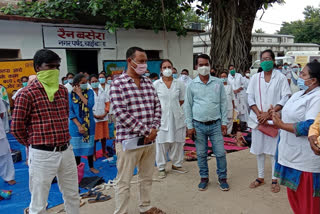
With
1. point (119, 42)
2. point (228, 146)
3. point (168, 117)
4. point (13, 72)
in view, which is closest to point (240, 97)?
point (228, 146)

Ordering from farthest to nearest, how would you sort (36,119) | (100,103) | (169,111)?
1. (100,103)
2. (169,111)
3. (36,119)

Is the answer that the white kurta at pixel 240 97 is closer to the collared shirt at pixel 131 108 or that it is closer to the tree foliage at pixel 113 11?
the tree foliage at pixel 113 11

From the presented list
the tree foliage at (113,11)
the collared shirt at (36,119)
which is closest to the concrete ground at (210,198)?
the collared shirt at (36,119)

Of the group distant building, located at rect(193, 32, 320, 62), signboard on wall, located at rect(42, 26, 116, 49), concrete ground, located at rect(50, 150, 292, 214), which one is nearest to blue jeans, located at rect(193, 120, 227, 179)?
concrete ground, located at rect(50, 150, 292, 214)

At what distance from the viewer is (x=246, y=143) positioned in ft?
19.9

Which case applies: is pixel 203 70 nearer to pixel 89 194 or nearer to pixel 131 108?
pixel 131 108

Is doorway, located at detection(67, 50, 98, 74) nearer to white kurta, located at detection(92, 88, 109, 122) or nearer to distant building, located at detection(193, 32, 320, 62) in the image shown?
white kurta, located at detection(92, 88, 109, 122)

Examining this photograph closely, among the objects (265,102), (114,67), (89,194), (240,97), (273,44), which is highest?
(273,44)

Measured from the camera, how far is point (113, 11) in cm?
809

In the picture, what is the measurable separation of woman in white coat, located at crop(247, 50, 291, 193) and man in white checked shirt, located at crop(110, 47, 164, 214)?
1.58 m

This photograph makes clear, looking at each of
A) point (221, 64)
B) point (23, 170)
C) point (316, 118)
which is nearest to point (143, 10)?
point (221, 64)

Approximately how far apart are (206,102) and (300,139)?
4.48 ft

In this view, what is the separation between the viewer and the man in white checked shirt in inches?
105

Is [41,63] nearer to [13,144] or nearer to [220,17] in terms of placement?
[13,144]
